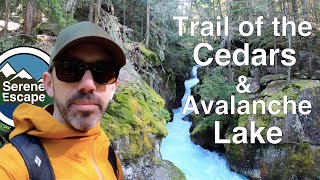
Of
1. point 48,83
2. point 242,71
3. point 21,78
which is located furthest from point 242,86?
point 48,83

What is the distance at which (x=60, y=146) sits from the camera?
1.28 meters

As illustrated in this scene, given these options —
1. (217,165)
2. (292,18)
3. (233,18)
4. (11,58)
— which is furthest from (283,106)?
(11,58)

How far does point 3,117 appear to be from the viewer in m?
2.09

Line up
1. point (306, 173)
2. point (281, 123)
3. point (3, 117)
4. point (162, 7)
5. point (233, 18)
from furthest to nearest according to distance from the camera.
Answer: point (233, 18), point (162, 7), point (281, 123), point (306, 173), point (3, 117)

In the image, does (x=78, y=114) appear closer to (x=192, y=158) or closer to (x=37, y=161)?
(x=37, y=161)

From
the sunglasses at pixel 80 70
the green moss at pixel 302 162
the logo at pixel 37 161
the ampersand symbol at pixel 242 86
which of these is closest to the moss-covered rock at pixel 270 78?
the ampersand symbol at pixel 242 86

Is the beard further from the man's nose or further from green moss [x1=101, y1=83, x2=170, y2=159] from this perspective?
green moss [x1=101, y1=83, x2=170, y2=159]

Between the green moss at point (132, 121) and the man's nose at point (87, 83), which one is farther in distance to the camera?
the green moss at point (132, 121)

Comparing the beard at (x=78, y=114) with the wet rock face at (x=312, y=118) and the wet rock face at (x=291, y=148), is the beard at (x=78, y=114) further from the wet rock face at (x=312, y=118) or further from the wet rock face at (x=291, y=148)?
→ the wet rock face at (x=312, y=118)

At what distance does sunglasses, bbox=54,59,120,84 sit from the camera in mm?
1293

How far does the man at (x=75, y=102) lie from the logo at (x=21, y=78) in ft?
2.66

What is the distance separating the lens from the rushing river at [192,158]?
1553 centimetres

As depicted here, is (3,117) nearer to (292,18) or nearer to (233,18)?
(292,18)

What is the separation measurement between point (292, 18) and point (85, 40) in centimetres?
1957
